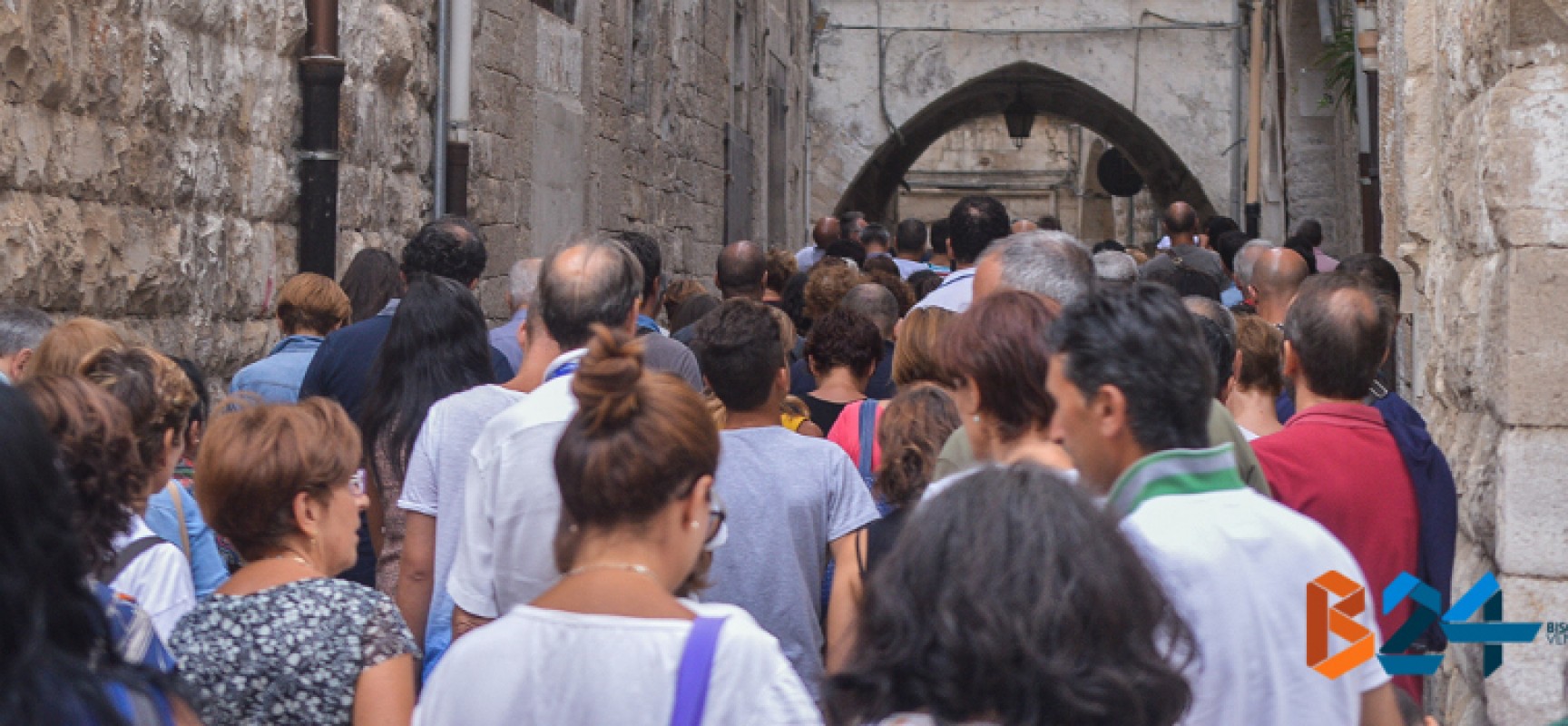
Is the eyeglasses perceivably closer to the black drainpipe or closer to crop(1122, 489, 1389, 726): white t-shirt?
crop(1122, 489, 1389, 726): white t-shirt

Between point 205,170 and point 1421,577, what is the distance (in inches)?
158

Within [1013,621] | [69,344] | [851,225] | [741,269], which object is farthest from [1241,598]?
[851,225]

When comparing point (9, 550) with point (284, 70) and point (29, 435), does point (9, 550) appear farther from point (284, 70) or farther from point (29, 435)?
point (284, 70)

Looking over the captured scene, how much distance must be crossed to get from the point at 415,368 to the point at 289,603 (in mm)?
1454

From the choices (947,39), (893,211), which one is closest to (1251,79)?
(947,39)

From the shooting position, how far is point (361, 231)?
6.91 meters

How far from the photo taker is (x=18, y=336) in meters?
3.65

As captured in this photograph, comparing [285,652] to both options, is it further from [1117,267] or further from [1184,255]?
[1184,255]

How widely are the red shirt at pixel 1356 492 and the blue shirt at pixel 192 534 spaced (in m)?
1.93

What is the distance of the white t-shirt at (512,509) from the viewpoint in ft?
9.09

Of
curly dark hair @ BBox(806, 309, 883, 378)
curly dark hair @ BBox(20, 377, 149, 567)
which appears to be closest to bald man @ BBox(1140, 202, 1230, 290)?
curly dark hair @ BBox(806, 309, 883, 378)

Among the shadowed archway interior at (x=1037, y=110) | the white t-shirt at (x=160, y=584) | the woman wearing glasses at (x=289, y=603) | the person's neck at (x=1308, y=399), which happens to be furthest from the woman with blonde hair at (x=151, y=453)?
the shadowed archway interior at (x=1037, y=110)

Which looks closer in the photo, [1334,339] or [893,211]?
[1334,339]

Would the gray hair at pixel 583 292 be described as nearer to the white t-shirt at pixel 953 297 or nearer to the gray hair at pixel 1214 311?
the white t-shirt at pixel 953 297
